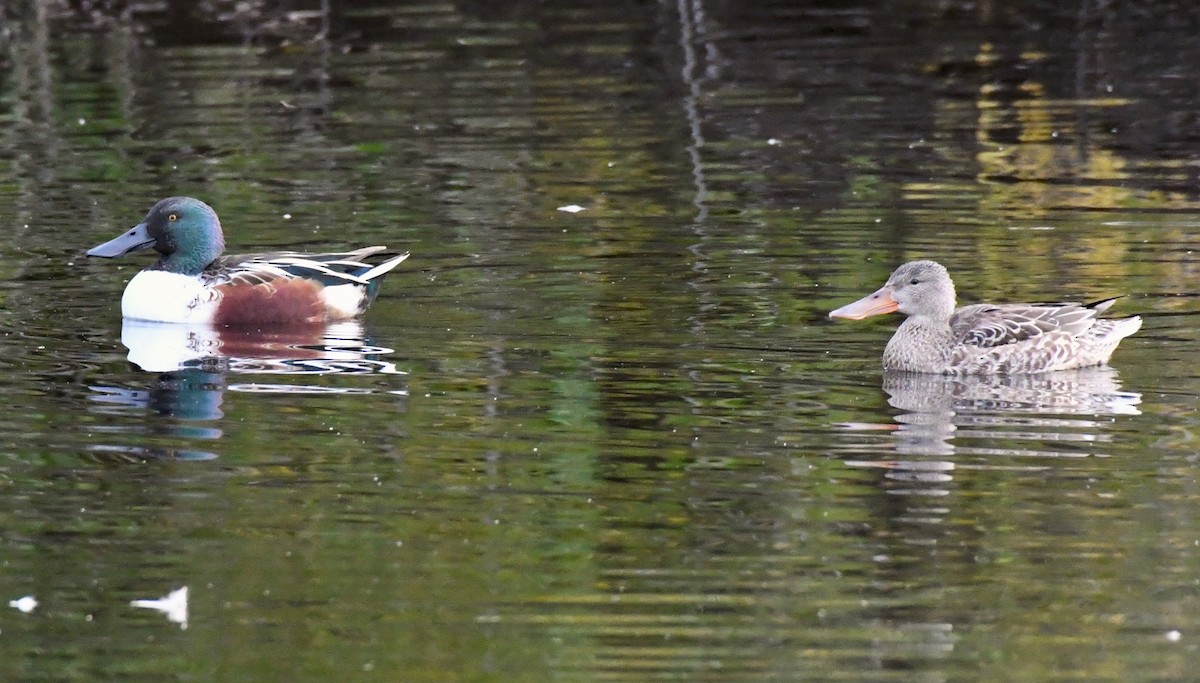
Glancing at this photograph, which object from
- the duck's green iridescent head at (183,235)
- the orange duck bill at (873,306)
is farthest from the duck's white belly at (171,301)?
the orange duck bill at (873,306)

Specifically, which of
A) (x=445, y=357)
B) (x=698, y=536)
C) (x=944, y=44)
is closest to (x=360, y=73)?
(x=944, y=44)

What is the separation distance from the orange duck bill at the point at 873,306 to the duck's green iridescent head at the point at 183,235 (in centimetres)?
391

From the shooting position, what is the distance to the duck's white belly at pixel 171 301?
11.8 meters

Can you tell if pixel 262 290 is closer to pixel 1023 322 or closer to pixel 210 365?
pixel 210 365

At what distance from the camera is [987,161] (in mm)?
16000

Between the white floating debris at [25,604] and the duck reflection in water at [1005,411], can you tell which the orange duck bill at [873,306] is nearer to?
the duck reflection in water at [1005,411]

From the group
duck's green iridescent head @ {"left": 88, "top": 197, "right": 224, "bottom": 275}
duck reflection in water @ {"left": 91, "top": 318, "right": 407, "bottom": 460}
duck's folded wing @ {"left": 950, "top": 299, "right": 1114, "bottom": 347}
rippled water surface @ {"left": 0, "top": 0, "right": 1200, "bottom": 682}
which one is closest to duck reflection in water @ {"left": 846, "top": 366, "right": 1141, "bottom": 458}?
rippled water surface @ {"left": 0, "top": 0, "right": 1200, "bottom": 682}

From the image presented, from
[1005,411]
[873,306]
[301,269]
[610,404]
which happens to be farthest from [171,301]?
[1005,411]

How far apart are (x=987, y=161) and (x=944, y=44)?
23.3ft

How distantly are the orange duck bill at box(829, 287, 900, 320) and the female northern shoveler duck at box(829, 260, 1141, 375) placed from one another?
0.23ft

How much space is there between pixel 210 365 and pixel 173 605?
13.2 feet

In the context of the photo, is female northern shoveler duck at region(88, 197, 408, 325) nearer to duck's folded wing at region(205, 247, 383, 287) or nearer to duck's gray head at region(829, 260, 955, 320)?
duck's folded wing at region(205, 247, 383, 287)

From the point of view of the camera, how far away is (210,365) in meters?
10.8

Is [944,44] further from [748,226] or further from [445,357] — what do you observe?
[445,357]
